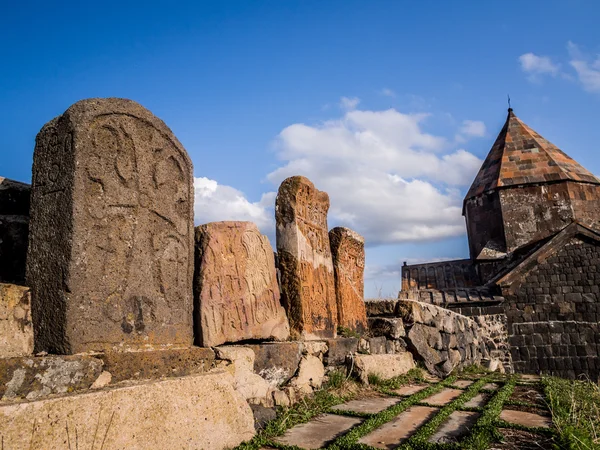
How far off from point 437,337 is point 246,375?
4171 mm

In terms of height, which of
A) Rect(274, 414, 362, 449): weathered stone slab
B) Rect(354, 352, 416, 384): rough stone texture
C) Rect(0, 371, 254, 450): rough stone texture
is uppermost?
Rect(0, 371, 254, 450): rough stone texture

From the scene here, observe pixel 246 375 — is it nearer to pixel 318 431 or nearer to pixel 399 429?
pixel 318 431

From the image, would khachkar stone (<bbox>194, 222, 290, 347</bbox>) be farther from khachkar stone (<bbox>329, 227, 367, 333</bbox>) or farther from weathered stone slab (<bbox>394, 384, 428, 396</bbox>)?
weathered stone slab (<bbox>394, 384, 428, 396</bbox>)

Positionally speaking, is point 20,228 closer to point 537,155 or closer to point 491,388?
point 491,388

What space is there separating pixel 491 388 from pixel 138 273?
153 inches

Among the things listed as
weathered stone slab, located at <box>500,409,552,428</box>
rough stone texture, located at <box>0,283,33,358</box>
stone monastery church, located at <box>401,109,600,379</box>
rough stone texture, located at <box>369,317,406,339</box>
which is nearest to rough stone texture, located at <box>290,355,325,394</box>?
weathered stone slab, located at <box>500,409,552,428</box>

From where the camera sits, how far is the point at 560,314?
11.0 meters

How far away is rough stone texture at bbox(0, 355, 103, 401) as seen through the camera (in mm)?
1756

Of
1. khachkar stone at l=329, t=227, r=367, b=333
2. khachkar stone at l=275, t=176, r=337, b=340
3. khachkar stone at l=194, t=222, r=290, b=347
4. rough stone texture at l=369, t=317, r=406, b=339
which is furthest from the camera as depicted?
rough stone texture at l=369, t=317, r=406, b=339

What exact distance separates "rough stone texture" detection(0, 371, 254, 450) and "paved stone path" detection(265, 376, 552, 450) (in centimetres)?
34

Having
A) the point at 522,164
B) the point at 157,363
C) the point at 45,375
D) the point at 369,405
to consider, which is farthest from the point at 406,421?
the point at 522,164

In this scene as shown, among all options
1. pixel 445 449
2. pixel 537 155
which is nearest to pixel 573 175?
pixel 537 155

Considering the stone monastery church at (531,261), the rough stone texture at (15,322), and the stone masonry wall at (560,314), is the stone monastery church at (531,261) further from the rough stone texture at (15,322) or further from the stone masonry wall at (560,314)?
the rough stone texture at (15,322)

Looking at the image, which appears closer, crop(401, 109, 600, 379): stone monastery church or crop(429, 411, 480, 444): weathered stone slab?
crop(429, 411, 480, 444): weathered stone slab
